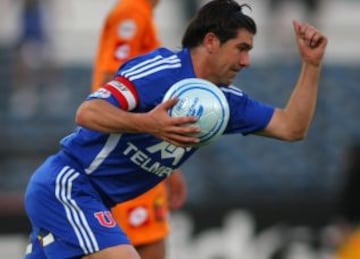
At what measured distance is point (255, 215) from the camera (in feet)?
41.2

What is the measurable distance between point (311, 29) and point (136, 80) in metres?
0.99

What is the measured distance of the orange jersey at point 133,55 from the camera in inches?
328

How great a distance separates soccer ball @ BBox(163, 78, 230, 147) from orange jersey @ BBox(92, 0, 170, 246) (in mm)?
1814

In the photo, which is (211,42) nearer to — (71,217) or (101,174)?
(101,174)

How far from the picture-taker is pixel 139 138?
6.86m

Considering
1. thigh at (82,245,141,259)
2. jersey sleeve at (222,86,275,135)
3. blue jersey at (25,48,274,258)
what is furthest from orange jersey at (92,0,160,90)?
thigh at (82,245,141,259)

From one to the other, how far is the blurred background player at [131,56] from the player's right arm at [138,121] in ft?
5.79

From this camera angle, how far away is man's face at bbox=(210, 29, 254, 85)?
6.76 meters

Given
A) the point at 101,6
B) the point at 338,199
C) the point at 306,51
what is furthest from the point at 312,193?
the point at 101,6

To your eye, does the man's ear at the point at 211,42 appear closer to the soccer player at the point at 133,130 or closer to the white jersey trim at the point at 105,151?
the soccer player at the point at 133,130

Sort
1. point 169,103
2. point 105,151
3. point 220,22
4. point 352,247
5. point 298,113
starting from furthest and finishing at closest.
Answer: point 352,247 → point 298,113 → point 105,151 → point 220,22 → point 169,103

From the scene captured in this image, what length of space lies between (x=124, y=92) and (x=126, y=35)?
1776mm

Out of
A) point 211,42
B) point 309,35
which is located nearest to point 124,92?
point 211,42

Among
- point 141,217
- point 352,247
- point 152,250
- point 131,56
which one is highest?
point 131,56
